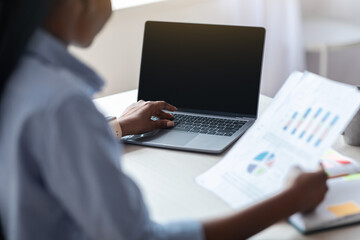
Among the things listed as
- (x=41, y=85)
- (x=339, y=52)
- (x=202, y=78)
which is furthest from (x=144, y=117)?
(x=339, y=52)

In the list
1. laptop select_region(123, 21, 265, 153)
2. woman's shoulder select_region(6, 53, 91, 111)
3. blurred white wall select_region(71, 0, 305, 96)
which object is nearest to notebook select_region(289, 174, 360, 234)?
laptop select_region(123, 21, 265, 153)

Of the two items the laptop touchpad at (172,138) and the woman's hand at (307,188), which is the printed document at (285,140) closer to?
the woman's hand at (307,188)

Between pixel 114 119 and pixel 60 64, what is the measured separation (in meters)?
0.68

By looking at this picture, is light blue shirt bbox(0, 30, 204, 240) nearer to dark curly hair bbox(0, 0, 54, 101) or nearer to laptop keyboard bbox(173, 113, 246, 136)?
dark curly hair bbox(0, 0, 54, 101)

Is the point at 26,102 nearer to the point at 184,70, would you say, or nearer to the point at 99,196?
the point at 99,196

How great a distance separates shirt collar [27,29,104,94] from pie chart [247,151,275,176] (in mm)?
430

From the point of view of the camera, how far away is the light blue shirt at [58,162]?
2.67 ft

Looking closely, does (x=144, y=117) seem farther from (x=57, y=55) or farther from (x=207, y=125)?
(x=57, y=55)

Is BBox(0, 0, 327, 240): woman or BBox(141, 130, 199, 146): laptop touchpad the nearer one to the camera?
BBox(0, 0, 327, 240): woman

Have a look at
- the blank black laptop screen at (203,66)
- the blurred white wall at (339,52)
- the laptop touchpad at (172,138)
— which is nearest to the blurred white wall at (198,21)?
the blurred white wall at (339,52)

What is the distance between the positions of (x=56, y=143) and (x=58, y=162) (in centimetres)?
3

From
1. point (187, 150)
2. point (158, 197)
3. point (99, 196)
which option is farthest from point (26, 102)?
point (187, 150)

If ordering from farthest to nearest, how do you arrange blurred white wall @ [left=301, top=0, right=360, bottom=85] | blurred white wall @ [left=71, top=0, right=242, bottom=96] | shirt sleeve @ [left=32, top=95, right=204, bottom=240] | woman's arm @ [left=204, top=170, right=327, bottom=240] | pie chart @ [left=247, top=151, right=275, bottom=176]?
blurred white wall @ [left=301, top=0, right=360, bottom=85], blurred white wall @ [left=71, top=0, right=242, bottom=96], pie chart @ [left=247, top=151, right=275, bottom=176], woman's arm @ [left=204, top=170, right=327, bottom=240], shirt sleeve @ [left=32, top=95, right=204, bottom=240]

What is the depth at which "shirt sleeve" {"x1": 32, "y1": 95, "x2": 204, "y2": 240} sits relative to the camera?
81 centimetres
